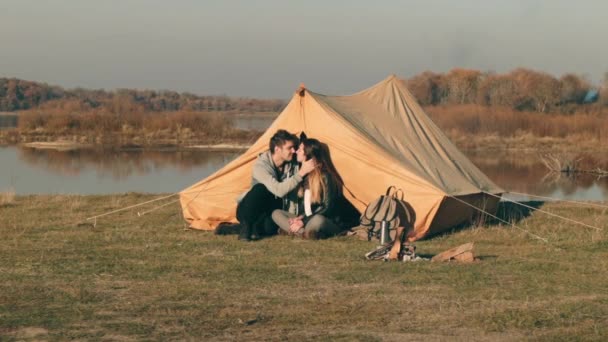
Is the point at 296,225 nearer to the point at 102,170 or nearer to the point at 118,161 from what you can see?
the point at 102,170

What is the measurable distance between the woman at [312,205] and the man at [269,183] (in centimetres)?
13

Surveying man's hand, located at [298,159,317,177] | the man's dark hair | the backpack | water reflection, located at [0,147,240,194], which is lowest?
water reflection, located at [0,147,240,194]

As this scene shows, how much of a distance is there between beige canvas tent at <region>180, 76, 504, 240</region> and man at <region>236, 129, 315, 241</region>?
0.69 m

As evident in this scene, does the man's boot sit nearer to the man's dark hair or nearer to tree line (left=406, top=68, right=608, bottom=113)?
the man's dark hair

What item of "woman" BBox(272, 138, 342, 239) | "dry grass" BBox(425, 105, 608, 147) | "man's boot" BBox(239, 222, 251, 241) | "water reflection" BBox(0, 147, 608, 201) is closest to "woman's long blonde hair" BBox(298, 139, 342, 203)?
"woman" BBox(272, 138, 342, 239)

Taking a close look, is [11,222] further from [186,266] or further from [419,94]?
[419,94]

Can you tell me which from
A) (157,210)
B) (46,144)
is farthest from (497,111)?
(157,210)

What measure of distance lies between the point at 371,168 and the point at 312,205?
88cm

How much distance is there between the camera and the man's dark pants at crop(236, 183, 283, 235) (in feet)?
28.5

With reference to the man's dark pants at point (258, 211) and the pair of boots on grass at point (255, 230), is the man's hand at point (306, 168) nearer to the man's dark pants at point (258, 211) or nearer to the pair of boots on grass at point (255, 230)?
the man's dark pants at point (258, 211)

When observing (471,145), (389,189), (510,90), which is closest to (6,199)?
(389,189)

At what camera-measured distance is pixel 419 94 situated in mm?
41469

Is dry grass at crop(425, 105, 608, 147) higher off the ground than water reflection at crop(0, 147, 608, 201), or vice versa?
dry grass at crop(425, 105, 608, 147)

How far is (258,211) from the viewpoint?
346 inches
